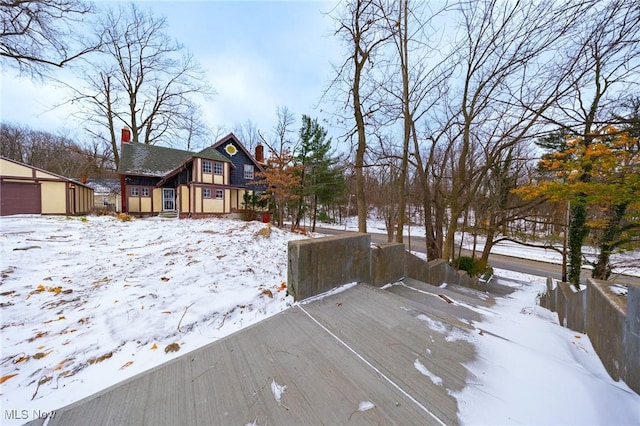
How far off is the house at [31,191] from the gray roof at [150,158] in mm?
3293

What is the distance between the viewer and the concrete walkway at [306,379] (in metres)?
1.32

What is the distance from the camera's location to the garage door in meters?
12.3

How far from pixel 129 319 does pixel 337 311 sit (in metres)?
2.28

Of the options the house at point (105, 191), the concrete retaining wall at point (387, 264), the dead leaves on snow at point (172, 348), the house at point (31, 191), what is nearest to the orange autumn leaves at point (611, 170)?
the concrete retaining wall at point (387, 264)

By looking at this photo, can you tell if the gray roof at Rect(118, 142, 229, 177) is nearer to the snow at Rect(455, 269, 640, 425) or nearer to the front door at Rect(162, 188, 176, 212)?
the front door at Rect(162, 188, 176, 212)

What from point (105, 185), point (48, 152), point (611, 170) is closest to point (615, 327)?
point (611, 170)

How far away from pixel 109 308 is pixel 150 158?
62.2 ft

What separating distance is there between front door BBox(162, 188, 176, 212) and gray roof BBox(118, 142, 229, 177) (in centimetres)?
128

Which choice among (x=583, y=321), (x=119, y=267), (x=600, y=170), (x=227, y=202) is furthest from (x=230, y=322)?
(x=227, y=202)

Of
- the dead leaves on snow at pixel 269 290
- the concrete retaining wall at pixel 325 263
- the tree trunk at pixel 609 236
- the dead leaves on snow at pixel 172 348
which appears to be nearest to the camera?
the dead leaves on snow at pixel 172 348

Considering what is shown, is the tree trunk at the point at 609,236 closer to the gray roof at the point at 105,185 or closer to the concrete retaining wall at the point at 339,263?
the concrete retaining wall at the point at 339,263

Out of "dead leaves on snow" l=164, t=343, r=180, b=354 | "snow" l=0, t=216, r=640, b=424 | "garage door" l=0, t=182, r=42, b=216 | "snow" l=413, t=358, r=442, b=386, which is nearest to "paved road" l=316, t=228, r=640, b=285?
"snow" l=0, t=216, r=640, b=424

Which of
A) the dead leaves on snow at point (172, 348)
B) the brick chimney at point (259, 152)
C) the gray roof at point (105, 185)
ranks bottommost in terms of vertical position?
the dead leaves on snow at point (172, 348)

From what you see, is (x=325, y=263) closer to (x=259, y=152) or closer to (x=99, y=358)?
(x=99, y=358)
